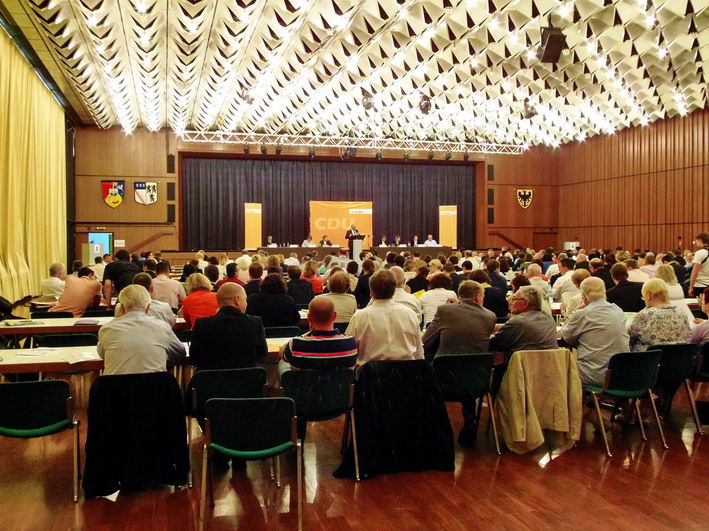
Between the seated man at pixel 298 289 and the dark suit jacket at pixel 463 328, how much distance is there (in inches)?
136

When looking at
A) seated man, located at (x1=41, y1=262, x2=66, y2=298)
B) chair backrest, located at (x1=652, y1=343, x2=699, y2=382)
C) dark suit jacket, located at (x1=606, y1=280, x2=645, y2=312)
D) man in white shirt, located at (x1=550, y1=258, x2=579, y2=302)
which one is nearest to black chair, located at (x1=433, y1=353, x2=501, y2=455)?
chair backrest, located at (x1=652, y1=343, x2=699, y2=382)

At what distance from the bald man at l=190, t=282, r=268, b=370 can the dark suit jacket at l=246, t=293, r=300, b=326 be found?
1.69 meters

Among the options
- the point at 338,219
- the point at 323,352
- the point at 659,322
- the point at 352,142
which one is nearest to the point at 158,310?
the point at 323,352

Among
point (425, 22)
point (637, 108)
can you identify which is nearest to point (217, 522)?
point (425, 22)

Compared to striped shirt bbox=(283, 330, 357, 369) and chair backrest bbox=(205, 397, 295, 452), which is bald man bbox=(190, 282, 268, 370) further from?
chair backrest bbox=(205, 397, 295, 452)

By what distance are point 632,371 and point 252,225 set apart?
68.2 ft

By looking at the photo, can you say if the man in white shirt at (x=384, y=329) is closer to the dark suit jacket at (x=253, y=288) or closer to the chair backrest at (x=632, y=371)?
the chair backrest at (x=632, y=371)

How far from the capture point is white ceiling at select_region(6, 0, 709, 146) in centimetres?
1115

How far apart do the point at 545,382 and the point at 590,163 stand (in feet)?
A: 70.2

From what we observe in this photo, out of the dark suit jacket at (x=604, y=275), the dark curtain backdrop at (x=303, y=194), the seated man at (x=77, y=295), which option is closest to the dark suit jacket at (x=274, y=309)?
the seated man at (x=77, y=295)

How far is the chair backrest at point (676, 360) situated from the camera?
5152 mm

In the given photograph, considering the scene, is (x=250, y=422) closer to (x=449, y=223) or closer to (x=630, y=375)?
(x=630, y=375)

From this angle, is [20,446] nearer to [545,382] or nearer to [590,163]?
[545,382]

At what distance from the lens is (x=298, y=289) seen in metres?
8.44
